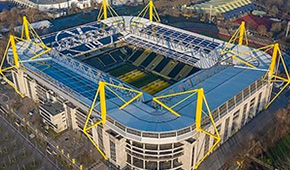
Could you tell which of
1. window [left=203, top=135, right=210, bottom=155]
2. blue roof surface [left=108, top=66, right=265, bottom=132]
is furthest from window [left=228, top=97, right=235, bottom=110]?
window [left=203, top=135, right=210, bottom=155]

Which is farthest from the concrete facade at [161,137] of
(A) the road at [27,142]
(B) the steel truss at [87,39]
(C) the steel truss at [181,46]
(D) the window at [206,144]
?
(B) the steel truss at [87,39]

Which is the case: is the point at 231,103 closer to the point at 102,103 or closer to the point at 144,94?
the point at 144,94

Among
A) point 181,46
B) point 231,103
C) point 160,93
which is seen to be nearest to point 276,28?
point 181,46

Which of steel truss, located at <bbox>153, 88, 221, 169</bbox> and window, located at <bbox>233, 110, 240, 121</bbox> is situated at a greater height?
steel truss, located at <bbox>153, 88, 221, 169</bbox>

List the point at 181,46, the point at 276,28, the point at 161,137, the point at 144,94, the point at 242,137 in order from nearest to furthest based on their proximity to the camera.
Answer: the point at 161,137
the point at 144,94
the point at 242,137
the point at 181,46
the point at 276,28

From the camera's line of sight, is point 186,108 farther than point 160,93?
No

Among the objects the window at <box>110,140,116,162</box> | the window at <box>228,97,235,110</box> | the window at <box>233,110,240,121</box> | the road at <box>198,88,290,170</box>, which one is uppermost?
the window at <box>228,97,235,110</box>

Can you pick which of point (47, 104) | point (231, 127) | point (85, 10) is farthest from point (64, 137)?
point (85, 10)

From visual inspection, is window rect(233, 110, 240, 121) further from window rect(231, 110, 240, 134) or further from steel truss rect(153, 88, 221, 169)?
steel truss rect(153, 88, 221, 169)

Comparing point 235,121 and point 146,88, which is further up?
point 146,88
